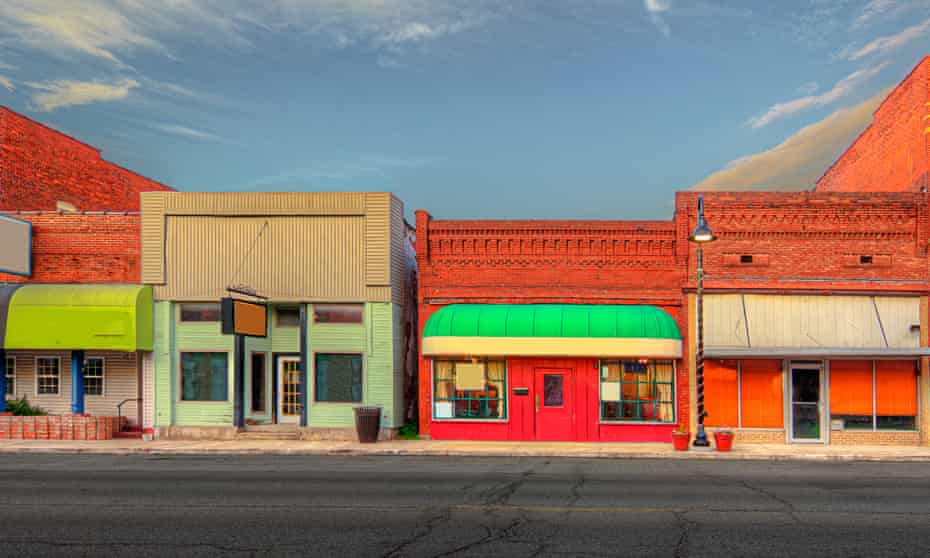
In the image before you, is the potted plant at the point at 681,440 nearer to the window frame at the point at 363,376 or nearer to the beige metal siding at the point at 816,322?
the beige metal siding at the point at 816,322

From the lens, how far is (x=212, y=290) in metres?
26.0

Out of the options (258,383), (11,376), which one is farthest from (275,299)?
(11,376)

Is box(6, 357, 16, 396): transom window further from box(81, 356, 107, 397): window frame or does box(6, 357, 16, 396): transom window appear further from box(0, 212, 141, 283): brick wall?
box(0, 212, 141, 283): brick wall

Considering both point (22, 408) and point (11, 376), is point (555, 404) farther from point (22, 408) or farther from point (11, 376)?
→ point (11, 376)

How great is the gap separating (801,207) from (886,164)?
8169 mm

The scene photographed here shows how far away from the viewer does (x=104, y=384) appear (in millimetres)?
26609

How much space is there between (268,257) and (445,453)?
866cm

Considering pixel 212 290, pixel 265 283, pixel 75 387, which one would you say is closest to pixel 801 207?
pixel 265 283

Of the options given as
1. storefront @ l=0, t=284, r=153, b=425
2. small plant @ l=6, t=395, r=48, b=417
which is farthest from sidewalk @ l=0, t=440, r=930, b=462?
storefront @ l=0, t=284, r=153, b=425

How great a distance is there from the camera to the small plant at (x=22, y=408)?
2591cm

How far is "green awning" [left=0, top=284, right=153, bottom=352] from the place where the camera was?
82.2 ft

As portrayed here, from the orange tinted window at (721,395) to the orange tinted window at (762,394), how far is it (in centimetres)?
27

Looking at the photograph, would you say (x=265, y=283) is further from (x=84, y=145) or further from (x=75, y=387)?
(x=84, y=145)

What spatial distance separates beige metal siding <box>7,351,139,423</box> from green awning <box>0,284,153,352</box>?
5.20 feet
